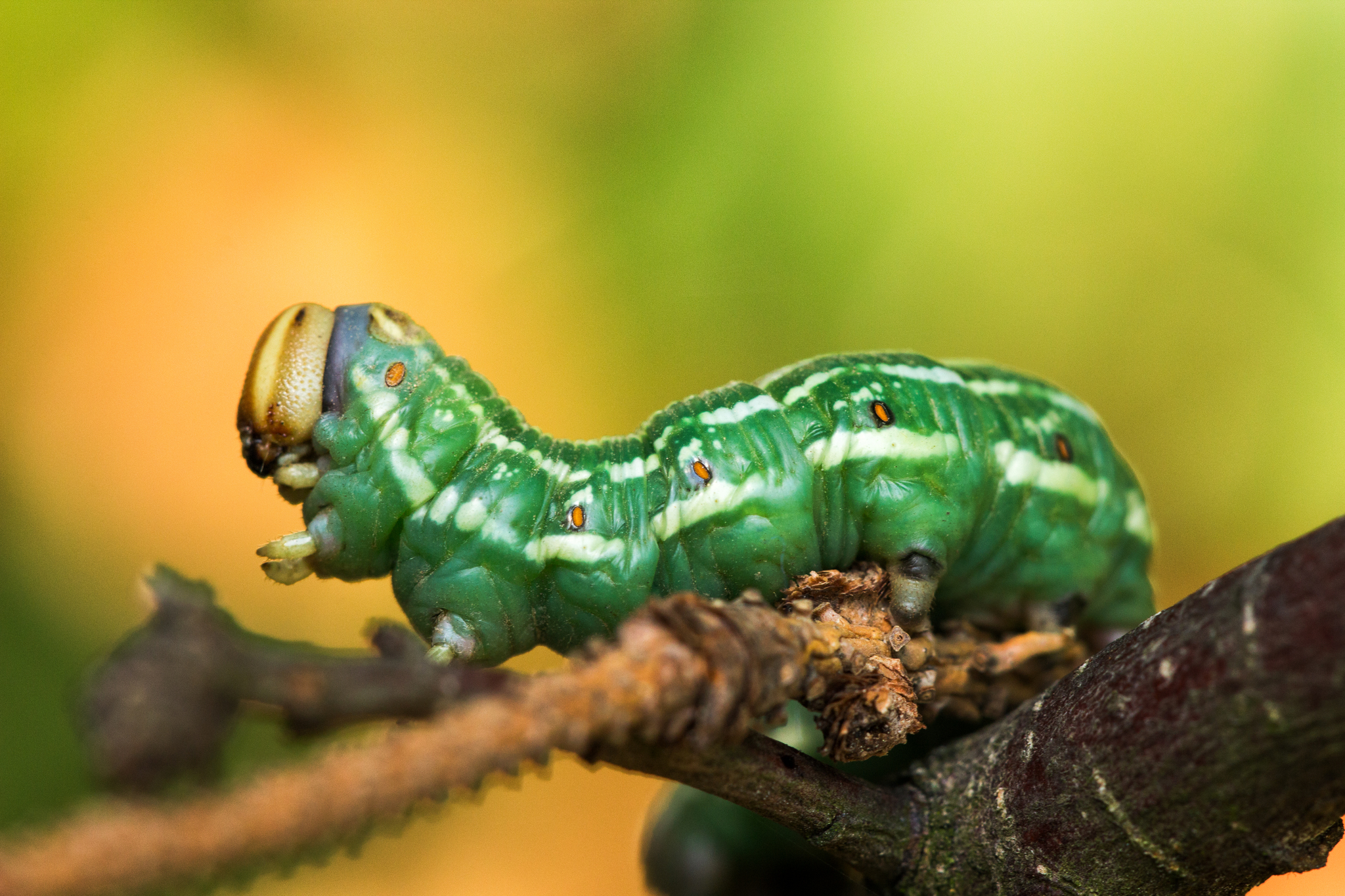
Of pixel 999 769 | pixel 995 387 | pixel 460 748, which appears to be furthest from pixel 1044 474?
pixel 460 748

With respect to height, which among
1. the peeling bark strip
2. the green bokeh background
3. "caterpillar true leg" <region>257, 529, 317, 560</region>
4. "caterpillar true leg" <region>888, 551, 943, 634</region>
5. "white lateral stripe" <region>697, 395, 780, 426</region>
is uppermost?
the green bokeh background

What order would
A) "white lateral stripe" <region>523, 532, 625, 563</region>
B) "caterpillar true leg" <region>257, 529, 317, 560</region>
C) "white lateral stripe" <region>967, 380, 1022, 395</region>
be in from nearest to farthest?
"white lateral stripe" <region>523, 532, 625, 563</region>
"caterpillar true leg" <region>257, 529, 317, 560</region>
"white lateral stripe" <region>967, 380, 1022, 395</region>

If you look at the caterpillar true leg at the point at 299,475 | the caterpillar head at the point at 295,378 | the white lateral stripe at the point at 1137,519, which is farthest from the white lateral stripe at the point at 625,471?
the white lateral stripe at the point at 1137,519

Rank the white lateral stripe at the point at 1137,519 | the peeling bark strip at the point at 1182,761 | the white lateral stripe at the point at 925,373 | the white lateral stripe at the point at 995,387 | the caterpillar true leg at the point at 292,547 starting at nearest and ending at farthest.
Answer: the peeling bark strip at the point at 1182,761 < the caterpillar true leg at the point at 292,547 < the white lateral stripe at the point at 925,373 < the white lateral stripe at the point at 995,387 < the white lateral stripe at the point at 1137,519

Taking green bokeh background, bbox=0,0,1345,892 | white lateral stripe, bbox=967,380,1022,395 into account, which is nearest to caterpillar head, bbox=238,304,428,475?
white lateral stripe, bbox=967,380,1022,395

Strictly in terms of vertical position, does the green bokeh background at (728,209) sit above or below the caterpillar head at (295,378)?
above

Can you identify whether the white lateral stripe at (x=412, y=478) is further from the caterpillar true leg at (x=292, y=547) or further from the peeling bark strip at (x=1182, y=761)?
the peeling bark strip at (x=1182, y=761)

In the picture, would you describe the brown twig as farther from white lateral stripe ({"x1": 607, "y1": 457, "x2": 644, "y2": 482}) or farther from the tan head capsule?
the tan head capsule

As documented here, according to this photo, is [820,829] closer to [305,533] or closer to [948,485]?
[948,485]
